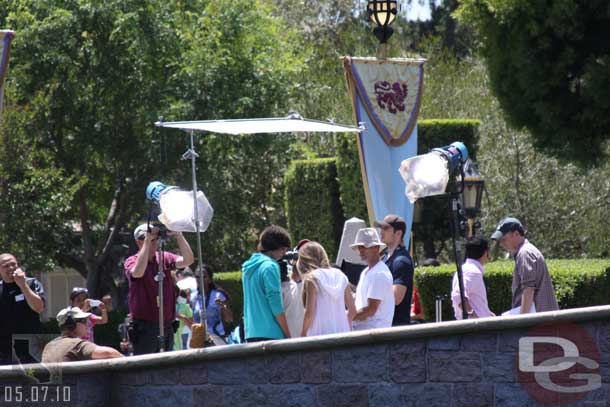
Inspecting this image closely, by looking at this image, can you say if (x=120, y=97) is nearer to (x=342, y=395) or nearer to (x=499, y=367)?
(x=342, y=395)

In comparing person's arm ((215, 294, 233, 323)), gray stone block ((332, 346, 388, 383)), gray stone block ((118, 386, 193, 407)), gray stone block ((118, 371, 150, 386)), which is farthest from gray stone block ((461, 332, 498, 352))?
person's arm ((215, 294, 233, 323))

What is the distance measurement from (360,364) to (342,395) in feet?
0.80

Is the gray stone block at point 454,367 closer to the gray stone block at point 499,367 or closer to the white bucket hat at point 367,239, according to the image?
the gray stone block at point 499,367

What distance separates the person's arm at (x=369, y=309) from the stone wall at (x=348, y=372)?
3.04 ft

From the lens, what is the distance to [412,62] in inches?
515

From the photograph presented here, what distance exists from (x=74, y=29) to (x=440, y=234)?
833 cm

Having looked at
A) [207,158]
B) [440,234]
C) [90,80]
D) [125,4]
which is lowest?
[440,234]

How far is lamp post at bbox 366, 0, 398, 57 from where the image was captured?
513 inches

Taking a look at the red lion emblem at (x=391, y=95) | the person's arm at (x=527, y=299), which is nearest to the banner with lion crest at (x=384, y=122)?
the red lion emblem at (x=391, y=95)

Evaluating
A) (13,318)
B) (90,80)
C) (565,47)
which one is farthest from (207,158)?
(13,318)

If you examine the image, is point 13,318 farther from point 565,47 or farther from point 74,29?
point 74,29

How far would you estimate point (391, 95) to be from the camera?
1286 centimetres

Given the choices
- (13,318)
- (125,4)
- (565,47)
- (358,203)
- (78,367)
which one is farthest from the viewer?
(125,4)
